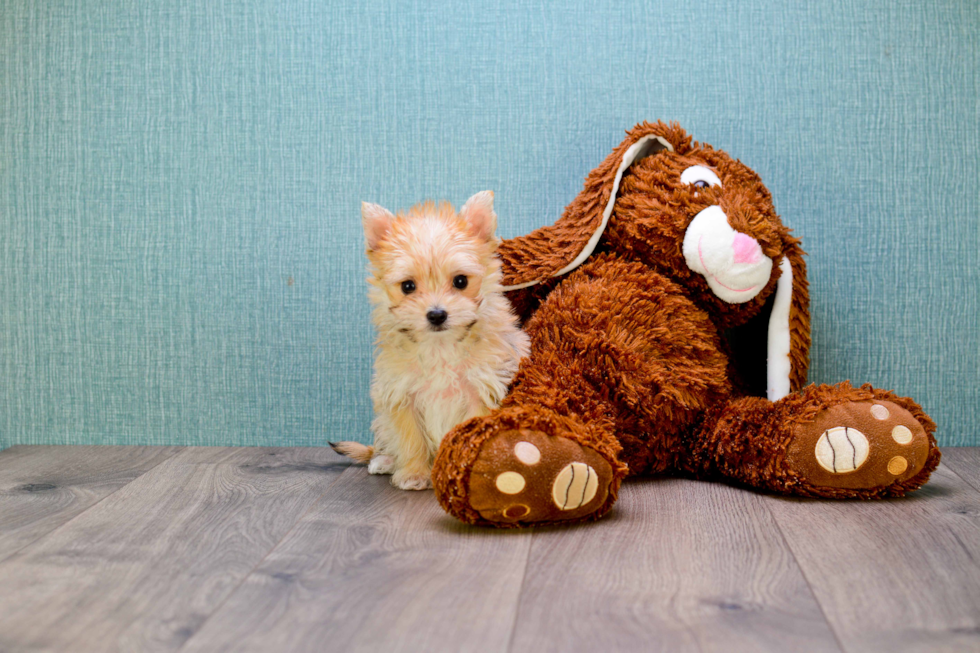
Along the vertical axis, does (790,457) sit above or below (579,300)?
below

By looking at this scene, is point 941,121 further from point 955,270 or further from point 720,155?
point 720,155

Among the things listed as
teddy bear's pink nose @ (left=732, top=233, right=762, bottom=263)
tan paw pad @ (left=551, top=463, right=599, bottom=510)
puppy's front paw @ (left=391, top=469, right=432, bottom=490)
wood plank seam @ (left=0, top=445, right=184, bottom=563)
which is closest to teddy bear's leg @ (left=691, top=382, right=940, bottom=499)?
teddy bear's pink nose @ (left=732, top=233, right=762, bottom=263)

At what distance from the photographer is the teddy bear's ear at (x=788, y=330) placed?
1393mm

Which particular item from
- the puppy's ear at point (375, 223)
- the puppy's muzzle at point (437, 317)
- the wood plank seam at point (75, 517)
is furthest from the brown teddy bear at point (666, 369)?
the wood plank seam at point (75, 517)

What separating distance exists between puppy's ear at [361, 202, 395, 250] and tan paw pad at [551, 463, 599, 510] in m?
0.44

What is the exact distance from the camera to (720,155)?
1.43 m

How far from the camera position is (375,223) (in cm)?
120

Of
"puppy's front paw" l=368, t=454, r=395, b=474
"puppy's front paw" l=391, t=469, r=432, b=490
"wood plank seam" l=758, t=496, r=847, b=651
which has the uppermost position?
"wood plank seam" l=758, t=496, r=847, b=651

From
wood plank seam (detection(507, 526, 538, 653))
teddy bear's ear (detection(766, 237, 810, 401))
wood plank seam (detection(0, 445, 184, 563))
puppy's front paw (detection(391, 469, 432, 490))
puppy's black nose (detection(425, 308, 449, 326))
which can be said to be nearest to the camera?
wood plank seam (detection(507, 526, 538, 653))

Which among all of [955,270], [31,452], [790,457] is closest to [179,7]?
[31,452]

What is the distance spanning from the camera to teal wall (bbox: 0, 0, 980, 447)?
5.17 feet

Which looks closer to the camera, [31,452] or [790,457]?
[790,457]

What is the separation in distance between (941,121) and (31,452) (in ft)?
6.31

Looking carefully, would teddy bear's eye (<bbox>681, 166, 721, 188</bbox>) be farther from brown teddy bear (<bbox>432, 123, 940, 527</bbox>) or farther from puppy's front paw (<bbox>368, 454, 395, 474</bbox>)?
puppy's front paw (<bbox>368, 454, 395, 474</bbox>)
